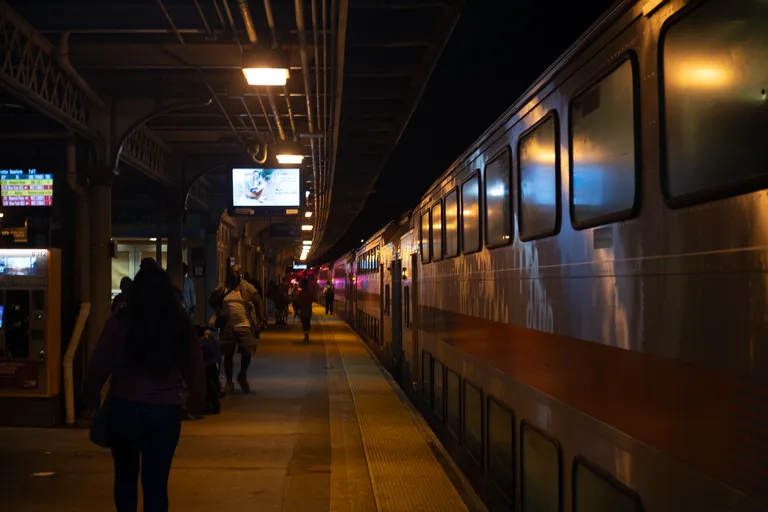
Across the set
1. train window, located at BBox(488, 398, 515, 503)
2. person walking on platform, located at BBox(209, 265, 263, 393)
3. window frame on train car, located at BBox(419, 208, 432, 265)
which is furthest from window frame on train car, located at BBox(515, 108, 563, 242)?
person walking on platform, located at BBox(209, 265, 263, 393)

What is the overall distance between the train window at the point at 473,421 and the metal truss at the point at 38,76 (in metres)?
5.10

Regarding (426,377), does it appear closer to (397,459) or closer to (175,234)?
(397,459)

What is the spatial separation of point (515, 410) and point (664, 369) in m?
2.29

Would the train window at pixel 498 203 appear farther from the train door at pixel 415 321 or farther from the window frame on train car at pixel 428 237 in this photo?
the train door at pixel 415 321

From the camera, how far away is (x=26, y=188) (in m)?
10.4

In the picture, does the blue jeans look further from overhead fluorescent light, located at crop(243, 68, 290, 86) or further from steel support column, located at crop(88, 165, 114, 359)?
steel support column, located at crop(88, 165, 114, 359)

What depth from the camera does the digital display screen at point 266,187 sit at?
18453 millimetres

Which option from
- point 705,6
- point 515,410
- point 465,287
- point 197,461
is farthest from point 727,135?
point 197,461

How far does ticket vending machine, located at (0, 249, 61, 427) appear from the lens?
9156 mm

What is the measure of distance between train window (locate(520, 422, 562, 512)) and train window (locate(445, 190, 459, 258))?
2.76 metres

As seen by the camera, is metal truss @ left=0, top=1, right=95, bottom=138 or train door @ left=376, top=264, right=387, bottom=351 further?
train door @ left=376, top=264, right=387, bottom=351

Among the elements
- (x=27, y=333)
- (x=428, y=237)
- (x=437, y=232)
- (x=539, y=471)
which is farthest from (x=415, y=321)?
(x=539, y=471)

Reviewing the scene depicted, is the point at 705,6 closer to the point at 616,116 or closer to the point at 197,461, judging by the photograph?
the point at 616,116

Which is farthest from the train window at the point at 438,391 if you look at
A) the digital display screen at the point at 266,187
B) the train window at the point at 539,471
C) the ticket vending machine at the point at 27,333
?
the digital display screen at the point at 266,187
